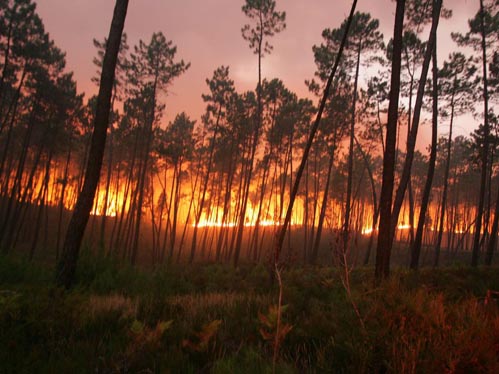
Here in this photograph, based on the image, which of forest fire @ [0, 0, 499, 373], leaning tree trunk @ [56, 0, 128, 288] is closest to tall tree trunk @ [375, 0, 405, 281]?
forest fire @ [0, 0, 499, 373]

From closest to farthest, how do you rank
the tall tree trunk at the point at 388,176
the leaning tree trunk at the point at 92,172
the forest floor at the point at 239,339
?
the forest floor at the point at 239,339 → the leaning tree trunk at the point at 92,172 → the tall tree trunk at the point at 388,176

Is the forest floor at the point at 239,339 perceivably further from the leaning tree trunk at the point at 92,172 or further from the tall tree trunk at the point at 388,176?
the tall tree trunk at the point at 388,176

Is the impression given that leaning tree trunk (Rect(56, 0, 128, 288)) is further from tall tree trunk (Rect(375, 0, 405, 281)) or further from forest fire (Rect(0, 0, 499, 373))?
tall tree trunk (Rect(375, 0, 405, 281))

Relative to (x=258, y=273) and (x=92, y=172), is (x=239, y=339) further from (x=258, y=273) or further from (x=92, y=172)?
(x=258, y=273)

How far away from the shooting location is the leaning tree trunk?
6468 millimetres

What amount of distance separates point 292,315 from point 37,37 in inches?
910

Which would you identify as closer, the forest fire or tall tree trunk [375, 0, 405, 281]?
the forest fire

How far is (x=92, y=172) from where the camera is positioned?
6770 millimetres

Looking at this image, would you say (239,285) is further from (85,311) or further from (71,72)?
(71,72)

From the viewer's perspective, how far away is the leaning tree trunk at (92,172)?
6468 mm

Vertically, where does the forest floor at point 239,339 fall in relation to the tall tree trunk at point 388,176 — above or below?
below

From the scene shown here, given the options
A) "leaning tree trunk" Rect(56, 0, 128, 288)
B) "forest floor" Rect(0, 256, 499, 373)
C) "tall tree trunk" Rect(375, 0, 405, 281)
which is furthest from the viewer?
"tall tree trunk" Rect(375, 0, 405, 281)

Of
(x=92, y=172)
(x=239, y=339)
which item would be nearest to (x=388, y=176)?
(x=239, y=339)

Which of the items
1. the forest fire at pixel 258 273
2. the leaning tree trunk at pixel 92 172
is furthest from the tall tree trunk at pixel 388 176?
the leaning tree trunk at pixel 92 172
